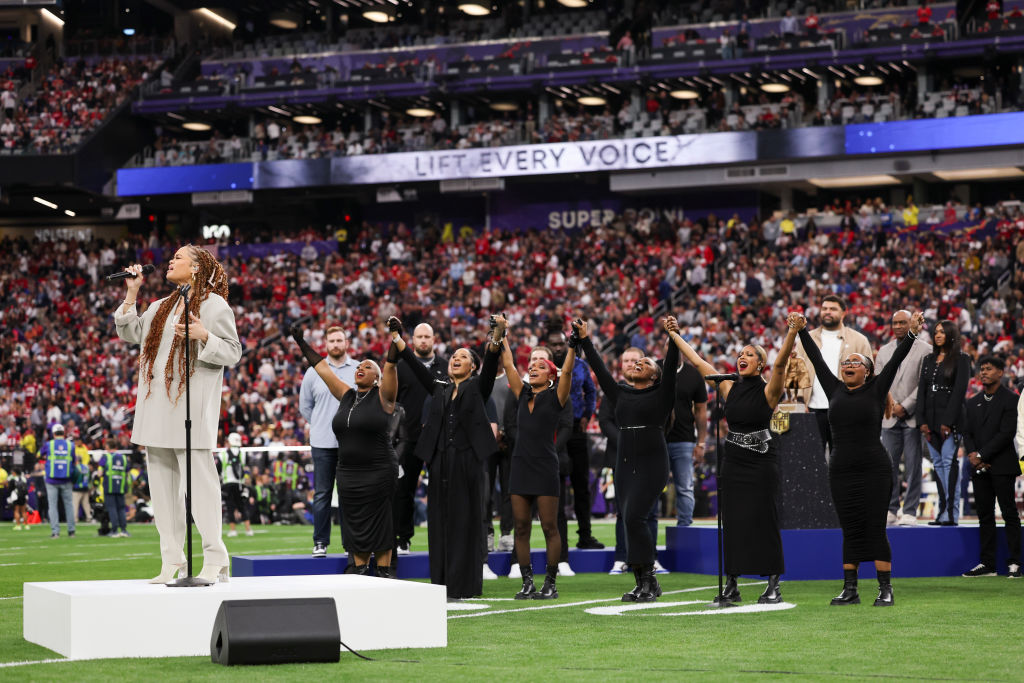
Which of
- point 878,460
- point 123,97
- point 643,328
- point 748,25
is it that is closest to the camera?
point 878,460

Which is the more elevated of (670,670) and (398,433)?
(398,433)

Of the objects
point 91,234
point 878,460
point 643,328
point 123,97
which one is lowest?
point 878,460

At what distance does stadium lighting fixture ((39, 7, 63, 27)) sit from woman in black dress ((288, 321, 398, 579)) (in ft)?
130

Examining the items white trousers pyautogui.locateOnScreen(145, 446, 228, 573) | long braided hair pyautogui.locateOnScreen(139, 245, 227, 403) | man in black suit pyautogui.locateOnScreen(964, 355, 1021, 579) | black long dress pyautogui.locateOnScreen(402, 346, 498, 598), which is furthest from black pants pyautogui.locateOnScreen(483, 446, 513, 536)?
man in black suit pyautogui.locateOnScreen(964, 355, 1021, 579)

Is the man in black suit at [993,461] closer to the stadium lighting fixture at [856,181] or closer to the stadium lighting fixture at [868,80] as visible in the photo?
the stadium lighting fixture at [856,181]

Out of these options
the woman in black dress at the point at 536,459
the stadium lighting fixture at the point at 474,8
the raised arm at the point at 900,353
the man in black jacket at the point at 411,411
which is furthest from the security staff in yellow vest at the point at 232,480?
the stadium lighting fixture at the point at 474,8

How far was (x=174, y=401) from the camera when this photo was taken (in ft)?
26.5

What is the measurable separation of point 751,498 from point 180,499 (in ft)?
13.8

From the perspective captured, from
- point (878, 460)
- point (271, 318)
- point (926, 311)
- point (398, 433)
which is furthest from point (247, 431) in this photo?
point (878, 460)

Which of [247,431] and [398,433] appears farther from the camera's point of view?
[247,431]

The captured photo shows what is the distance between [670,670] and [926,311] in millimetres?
23932

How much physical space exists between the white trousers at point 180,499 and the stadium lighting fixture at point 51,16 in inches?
1658

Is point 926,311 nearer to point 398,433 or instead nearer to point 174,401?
point 398,433

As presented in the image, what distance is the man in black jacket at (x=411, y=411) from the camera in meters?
12.1
